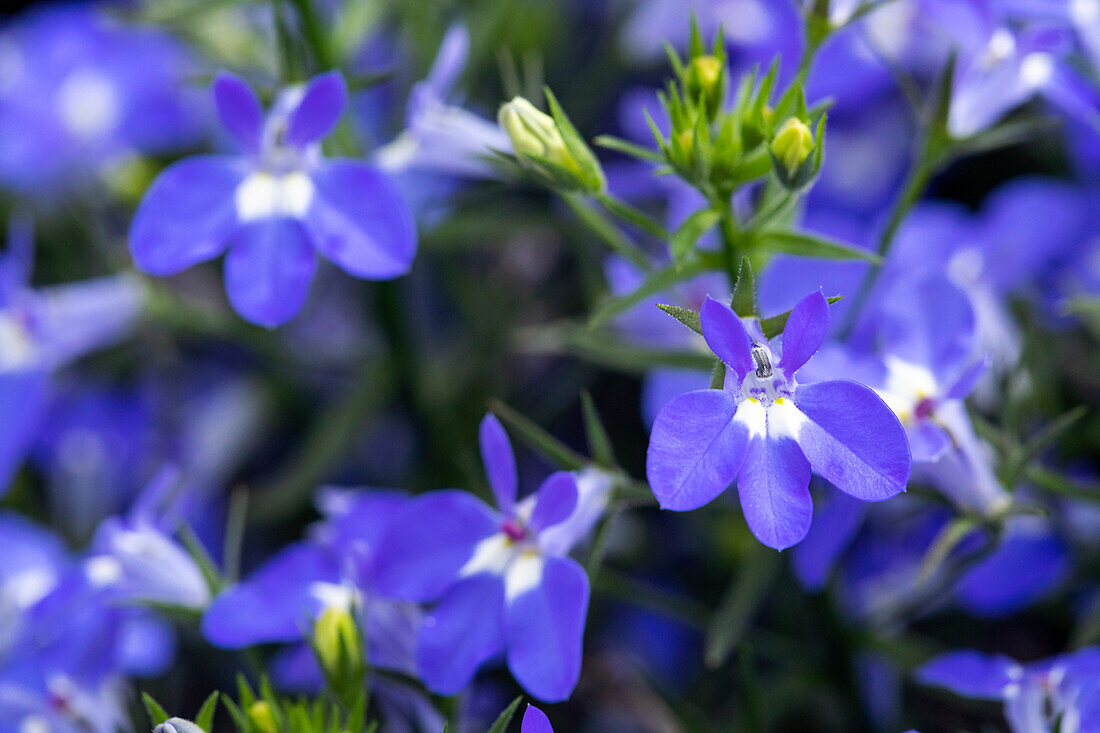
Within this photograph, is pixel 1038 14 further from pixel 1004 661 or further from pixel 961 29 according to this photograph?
pixel 1004 661

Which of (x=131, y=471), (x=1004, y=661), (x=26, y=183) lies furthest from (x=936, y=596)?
(x=26, y=183)

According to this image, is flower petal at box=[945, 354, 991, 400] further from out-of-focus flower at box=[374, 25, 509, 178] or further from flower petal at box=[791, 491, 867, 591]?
out-of-focus flower at box=[374, 25, 509, 178]

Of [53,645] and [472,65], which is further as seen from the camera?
[472,65]

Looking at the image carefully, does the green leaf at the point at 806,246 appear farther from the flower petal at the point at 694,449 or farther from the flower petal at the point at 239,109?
the flower petal at the point at 239,109

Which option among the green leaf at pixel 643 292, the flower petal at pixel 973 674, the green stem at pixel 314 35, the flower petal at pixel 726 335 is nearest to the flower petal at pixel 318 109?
the green stem at pixel 314 35

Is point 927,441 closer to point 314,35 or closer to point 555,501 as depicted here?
point 555,501

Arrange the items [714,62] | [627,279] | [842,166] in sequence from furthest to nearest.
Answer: [842,166] < [627,279] < [714,62]

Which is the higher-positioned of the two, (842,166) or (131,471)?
(842,166)
